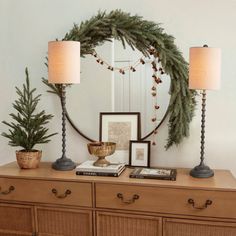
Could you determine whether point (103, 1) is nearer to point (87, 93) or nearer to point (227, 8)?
point (87, 93)

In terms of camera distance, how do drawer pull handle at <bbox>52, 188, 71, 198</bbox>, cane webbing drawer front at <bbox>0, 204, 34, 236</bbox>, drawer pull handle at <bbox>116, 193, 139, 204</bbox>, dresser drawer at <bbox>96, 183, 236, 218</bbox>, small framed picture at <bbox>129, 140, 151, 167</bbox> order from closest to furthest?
dresser drawer at <bbox>96, 183, 236, 218</bbox> → drawer pull handle at <bbox>116, 193, 139, 204</bbox> → drawer pull handle at <bbox>52, 188, 71, 198</bbox> → cane webbing drawer front at <bbox>0, 204, 34, 236</bbox> → small framed picture at <bbox>129, 140, 151, 167</bbox>

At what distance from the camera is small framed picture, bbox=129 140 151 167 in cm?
207

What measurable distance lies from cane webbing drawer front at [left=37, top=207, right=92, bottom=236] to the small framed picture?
1.49 feet

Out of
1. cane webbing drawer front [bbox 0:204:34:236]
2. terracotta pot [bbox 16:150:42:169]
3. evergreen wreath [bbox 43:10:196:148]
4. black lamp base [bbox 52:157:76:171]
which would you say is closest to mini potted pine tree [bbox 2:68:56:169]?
terracotta pot [bbox 16:150:42:169]

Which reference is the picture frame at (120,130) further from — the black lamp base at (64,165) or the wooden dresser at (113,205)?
the black lamp base at (64,165)

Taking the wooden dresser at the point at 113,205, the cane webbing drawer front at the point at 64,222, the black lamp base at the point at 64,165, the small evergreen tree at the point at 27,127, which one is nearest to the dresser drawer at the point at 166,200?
the wooden dresser at the point at 113,205

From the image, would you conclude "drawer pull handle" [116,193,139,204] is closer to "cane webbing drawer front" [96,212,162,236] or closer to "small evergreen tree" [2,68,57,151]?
"cane webbing drawer front" [96,212,162,236]

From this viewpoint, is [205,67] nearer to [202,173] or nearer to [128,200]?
[202,173]

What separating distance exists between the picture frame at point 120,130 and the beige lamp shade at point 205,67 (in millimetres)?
519

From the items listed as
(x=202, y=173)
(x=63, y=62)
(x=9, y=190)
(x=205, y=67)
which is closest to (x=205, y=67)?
(x=205, y=67)

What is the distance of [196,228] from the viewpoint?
5.54 ft

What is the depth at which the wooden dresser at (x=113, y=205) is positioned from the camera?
5.45ft

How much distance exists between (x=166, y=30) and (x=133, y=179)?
0.98 m

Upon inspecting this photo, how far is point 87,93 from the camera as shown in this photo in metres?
2.24
